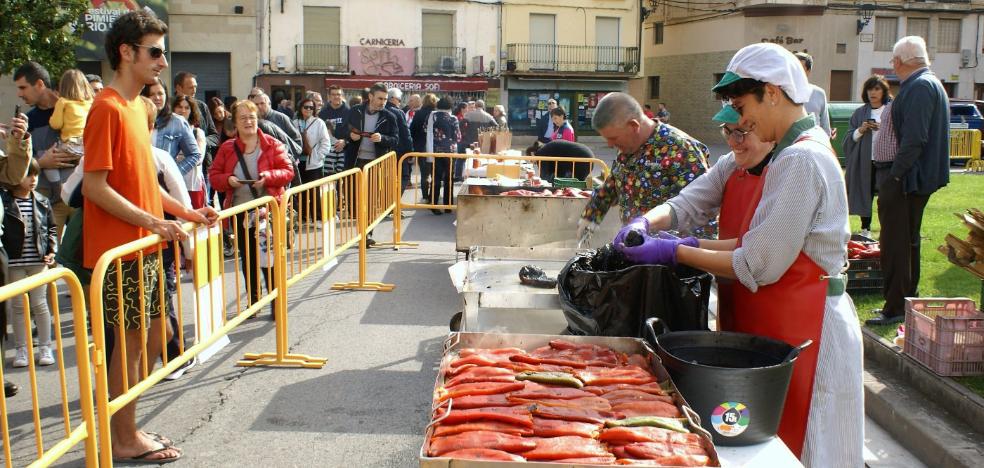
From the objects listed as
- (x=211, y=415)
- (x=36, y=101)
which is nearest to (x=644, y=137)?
(x=211, y=415)

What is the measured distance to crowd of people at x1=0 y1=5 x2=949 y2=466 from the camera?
2957mm

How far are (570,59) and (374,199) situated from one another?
35.0m

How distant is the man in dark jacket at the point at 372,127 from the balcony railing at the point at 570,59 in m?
29.0

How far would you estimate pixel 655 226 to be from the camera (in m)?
3.83

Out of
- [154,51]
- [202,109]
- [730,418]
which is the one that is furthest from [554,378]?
[202,109]

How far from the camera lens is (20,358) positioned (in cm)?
611

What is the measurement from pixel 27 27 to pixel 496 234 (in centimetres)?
2088

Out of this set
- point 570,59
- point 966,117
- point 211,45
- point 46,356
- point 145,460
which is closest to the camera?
point 145,460

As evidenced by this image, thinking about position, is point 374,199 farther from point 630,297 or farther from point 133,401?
point 630,297

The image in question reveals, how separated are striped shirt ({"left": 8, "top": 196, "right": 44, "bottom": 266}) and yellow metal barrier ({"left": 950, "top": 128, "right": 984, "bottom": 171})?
2531 cm

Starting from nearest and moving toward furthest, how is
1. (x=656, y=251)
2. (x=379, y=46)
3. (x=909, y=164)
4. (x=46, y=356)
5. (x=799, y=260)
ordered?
(x=799, y=260) < (x=656, y=251) < (x=46, y=356) < (x=909, y=164) < (x=379, y=46)

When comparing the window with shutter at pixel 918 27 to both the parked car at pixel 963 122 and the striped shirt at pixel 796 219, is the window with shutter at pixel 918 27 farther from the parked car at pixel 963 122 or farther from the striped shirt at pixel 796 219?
the striped shirt at pixel 796 219

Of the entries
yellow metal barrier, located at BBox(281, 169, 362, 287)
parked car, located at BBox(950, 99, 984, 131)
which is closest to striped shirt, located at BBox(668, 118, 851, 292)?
yellow metal barrier, located at BBox(281, 169, 362, 287)

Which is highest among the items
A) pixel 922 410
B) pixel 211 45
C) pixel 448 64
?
pixel 211 45
